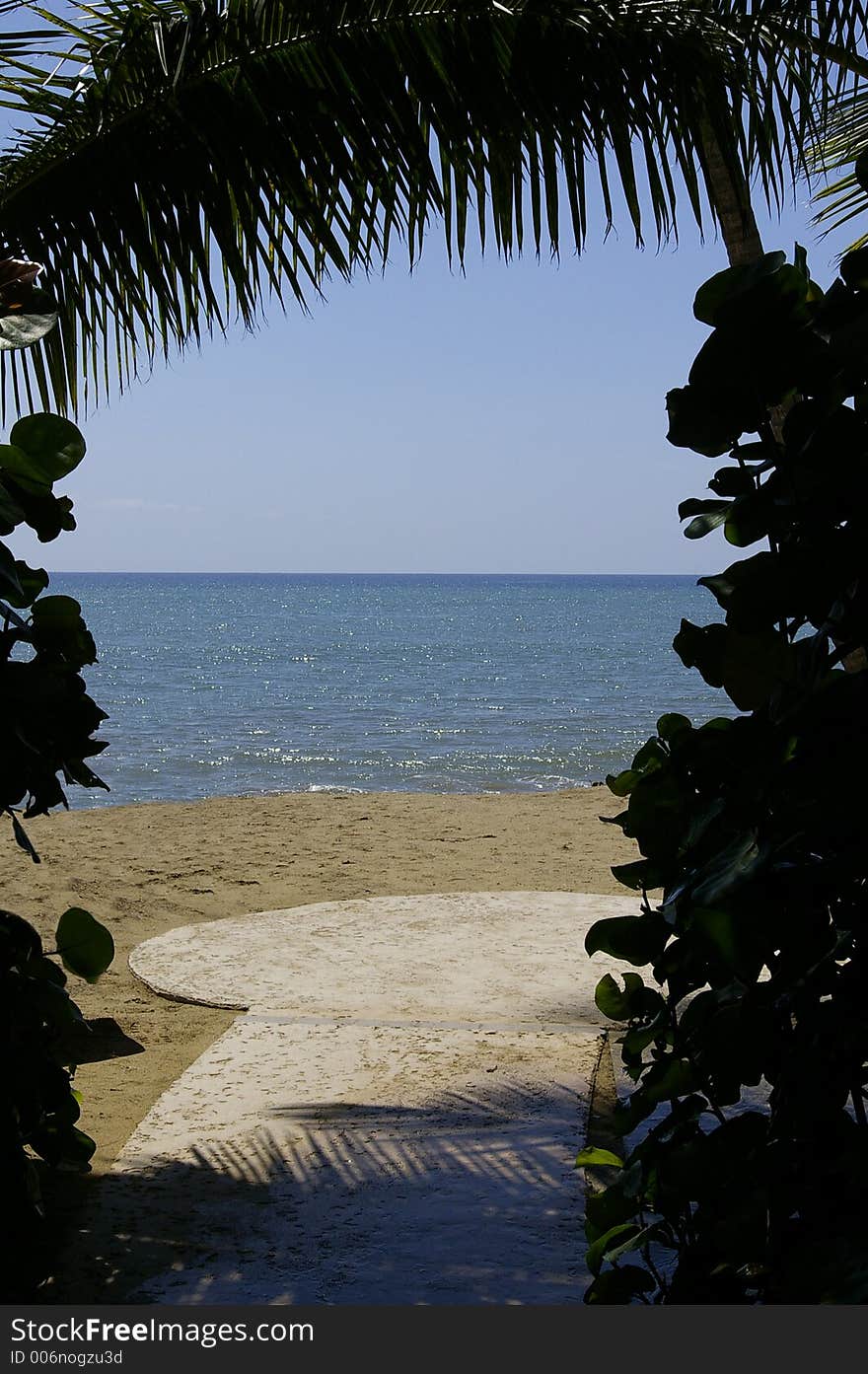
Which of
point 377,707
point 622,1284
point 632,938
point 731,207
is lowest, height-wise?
point 377,707

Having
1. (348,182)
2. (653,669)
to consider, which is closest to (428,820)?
(348,182)

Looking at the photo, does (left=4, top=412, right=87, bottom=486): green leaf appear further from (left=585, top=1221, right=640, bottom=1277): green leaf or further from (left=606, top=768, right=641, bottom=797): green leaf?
(left=585, top=1221, right=640, bottom=1277): green leaf

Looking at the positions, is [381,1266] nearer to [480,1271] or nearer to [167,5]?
[480,1271]

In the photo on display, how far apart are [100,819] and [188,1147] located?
6589mm

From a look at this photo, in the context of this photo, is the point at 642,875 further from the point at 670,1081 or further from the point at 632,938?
the point at 670,1081

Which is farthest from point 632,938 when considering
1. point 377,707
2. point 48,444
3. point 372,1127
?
point 377,707

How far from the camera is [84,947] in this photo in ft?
7.23

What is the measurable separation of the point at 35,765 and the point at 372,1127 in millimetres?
1350

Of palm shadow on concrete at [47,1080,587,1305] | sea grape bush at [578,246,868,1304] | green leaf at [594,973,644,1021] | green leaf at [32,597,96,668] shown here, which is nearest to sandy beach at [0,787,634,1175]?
palm shadow on concrete at [47,1080,587,1305]

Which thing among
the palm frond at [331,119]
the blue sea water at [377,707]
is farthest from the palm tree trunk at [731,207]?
the blue sea water at [377,707]

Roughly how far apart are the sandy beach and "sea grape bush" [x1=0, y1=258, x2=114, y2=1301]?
4.66 feet

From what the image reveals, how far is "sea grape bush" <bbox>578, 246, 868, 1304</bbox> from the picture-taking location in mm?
1170

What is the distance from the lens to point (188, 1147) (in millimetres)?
2814

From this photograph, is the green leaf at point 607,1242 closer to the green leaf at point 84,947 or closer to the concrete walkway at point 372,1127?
the concrete walkway at point 372,1127
